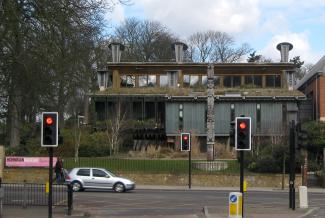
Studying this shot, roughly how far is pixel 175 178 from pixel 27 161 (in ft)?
35.7

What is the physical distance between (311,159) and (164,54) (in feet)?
140

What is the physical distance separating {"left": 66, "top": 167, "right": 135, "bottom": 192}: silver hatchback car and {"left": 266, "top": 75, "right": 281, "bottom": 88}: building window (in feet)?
121

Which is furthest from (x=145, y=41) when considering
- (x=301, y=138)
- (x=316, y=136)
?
(x=301, y=138)

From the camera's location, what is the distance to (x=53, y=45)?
19.8 meters

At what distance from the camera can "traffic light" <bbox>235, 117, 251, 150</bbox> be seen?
20.4m

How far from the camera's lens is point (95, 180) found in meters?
37.0

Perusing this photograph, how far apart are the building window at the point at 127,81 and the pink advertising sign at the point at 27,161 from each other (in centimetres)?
2791

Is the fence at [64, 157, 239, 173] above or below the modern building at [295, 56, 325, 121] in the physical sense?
below

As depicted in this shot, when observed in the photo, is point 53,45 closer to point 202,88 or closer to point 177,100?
point 177,100

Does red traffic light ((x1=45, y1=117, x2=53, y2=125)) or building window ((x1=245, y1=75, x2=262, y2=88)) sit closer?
red traffic light ((x1=45, y1=117, x2=53, y2=125))

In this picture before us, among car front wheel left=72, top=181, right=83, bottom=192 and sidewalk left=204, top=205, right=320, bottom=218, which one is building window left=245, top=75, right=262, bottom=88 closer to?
car front wheel left=72, top=181, right=83, bottom=192

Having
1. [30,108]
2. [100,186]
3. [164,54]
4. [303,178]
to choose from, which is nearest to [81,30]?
[30,108]

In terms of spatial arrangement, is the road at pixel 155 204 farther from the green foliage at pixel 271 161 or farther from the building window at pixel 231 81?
the building window at pixel 231 81

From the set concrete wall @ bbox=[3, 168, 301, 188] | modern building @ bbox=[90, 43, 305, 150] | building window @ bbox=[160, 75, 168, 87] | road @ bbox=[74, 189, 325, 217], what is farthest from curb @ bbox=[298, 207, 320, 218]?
building window @ bbox=[160, 75, 168, 87]
